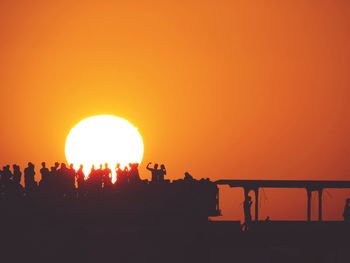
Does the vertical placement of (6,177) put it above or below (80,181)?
above

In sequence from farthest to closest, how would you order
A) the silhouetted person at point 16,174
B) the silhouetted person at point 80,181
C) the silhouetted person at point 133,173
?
the silhouetted person at point 133,173 → the silhouetted person at point 80,181 → the silhouetted person at point 16,174

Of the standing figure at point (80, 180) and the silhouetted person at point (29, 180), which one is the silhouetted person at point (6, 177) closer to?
the silhouetted person at point (29, 180)

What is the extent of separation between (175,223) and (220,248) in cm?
277

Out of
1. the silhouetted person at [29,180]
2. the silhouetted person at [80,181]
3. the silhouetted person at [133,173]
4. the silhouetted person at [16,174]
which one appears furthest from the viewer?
the silhouetted person at [133,173]

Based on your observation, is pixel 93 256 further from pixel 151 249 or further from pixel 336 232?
pixel 336 232

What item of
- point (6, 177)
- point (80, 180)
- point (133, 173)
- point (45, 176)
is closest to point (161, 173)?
point (133, 173)

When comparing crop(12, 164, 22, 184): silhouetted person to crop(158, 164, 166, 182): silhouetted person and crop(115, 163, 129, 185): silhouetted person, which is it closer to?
crop(115, 163, 129, 185): silhouetted person

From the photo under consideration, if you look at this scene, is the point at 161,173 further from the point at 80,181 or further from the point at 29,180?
the point at 29,180

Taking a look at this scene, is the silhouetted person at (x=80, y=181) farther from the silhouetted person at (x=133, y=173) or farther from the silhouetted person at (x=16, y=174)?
the silhouetted person at (x=16, y=174)

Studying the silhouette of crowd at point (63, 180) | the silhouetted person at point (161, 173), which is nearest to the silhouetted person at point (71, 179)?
the silhouette of crowd at point (63, 180)

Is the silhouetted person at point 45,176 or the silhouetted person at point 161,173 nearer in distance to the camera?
the silhouetted person at point 45,176

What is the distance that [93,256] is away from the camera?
31.7m

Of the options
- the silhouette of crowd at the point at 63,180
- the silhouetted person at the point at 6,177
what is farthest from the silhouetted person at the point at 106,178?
the silhouetted person at the point at 6,177

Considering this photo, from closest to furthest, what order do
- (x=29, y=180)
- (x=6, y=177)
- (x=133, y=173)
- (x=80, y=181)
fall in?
(x=6, y=177), (x=29, y=180), (x=80, y=181), (x=133, y=173)
